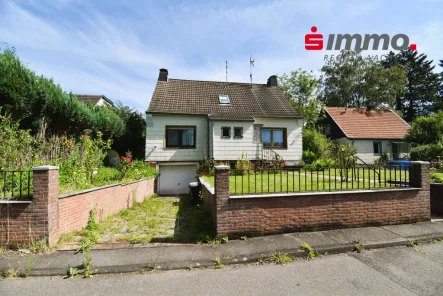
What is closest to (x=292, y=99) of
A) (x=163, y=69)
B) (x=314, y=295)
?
(x=163, y=69)

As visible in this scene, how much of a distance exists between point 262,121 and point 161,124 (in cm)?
623

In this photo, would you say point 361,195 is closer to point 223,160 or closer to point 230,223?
point 230,223

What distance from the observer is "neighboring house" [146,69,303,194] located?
42.5 feet

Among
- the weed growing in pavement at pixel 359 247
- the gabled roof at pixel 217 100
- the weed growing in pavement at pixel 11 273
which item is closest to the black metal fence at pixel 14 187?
the weed growing in pavement at pixel 11 273

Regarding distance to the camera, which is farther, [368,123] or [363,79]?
[363,79]

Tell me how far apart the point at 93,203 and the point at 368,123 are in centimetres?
2427

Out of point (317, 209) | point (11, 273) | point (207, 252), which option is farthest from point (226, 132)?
point (11, 273)

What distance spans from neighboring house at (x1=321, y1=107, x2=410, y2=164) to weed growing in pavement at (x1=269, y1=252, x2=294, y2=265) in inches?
756

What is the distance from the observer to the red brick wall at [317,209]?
461cm

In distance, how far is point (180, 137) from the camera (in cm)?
1347

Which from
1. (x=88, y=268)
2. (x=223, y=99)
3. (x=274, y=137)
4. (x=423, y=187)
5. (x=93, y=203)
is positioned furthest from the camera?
(x=223, y=99)

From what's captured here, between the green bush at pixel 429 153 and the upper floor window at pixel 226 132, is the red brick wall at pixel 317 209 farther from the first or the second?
the green bush at pixel 429 153

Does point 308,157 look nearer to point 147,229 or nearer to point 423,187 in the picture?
point 423,187

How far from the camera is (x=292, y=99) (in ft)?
81.5
